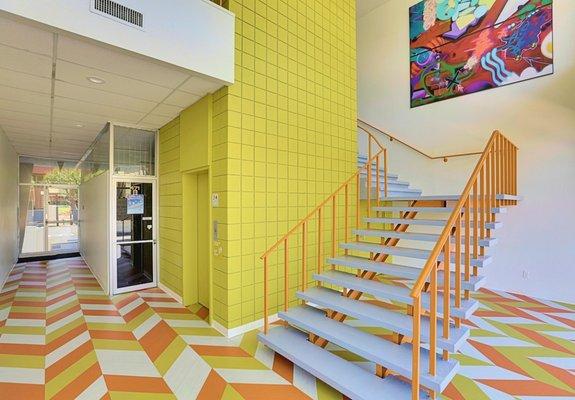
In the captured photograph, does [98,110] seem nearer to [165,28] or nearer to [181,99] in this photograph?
[181,99]

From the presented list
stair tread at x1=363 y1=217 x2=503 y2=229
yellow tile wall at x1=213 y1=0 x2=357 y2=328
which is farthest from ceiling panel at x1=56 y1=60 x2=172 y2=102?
stair tread at x1=363 y1=217 x2=503 y2=229

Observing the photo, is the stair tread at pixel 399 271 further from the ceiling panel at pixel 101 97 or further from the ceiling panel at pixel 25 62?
the ceiling panel at pixel 25 62

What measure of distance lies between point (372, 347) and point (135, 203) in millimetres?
4252

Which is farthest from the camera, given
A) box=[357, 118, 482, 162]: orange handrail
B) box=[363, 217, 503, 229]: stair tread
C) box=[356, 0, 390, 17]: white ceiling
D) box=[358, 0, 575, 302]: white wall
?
box=[356, 0, 390, 17]: white ceiling

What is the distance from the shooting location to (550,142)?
4309 mm

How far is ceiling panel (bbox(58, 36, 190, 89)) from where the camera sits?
96.8 inches

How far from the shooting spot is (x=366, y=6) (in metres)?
6.31

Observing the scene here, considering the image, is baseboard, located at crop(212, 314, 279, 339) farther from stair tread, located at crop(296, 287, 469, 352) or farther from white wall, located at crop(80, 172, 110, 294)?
white wall, located at crop(80, 172, 110, 294)

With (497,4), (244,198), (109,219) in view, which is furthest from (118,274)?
(497,4)

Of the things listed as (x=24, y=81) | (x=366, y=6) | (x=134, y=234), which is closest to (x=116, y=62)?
(x=24, y=81)

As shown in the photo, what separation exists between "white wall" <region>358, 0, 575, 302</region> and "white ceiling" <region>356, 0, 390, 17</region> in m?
0.47

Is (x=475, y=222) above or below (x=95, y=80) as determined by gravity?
below

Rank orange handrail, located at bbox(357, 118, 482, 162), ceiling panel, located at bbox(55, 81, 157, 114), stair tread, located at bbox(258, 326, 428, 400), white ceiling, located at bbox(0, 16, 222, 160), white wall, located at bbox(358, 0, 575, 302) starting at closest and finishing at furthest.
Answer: stair tread, located at bbox(258, 326, 428, 400)
white ceiling, located at bbox(0, 16, 222, 160)
ceiling panel, located at bbox(55, 81, 157, 114)
white wall, located at bbox(358, 0, 575, 302)
orange handrail, located at bbox(357, 118, 482, 162)

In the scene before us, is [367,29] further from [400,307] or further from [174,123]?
[400,307]
